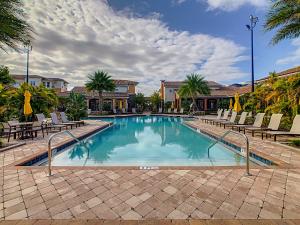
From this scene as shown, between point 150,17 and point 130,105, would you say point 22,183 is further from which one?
point 130,105

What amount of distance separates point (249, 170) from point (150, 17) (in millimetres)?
14014

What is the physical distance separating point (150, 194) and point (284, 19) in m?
8.85

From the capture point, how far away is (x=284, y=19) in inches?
336

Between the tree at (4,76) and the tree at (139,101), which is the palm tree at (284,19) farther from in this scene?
the tree at (139,101)

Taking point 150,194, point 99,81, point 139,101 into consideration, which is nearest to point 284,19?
point 150,194

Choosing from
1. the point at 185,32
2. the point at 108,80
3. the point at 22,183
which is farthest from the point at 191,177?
the point at 108,80

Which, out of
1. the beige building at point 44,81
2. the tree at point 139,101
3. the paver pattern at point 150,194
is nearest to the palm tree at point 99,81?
the tree at point 139,101

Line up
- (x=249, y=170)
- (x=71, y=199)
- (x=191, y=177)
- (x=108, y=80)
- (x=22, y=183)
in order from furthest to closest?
(x=108, y=80), (x=249, y=170), (x=191, y=177), (x=22, y=183), (x=71, y=199)

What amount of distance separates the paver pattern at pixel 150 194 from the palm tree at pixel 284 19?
20.5ft

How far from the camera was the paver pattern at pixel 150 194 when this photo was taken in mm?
3328

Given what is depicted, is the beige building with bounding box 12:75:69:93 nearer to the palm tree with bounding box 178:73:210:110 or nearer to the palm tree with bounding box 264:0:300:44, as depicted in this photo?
the palm tree with bounding box 178:73:210:110

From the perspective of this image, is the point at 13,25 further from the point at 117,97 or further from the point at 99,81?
the point at 117,97

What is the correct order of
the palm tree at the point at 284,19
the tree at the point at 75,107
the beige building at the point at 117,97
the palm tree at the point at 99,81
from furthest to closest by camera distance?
the beige building at the point at 117,97, the palm tree at the point at 99,81, the tree at the point at 75,107, the palm tree at the point at 284,19

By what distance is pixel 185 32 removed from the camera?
63.6ft
